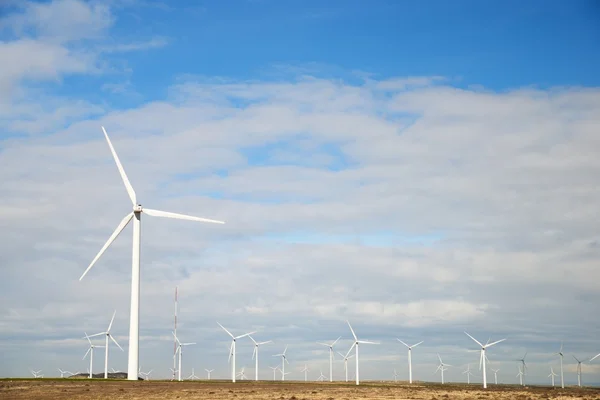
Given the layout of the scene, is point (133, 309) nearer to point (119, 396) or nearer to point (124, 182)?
point (124, 182)

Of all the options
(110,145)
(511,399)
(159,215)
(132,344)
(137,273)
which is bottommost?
(511,399)

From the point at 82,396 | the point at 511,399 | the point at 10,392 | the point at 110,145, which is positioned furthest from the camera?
the point at 110,145

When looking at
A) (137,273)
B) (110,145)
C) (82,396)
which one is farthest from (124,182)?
(82,396)

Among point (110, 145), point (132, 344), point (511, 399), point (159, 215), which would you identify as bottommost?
point (511, 399)

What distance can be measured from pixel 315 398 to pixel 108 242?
2209 inches

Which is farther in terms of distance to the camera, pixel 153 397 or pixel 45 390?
pixel 45 390

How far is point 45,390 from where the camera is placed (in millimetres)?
114188

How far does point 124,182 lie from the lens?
146375 mm

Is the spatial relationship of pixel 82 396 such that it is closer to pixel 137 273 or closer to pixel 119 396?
pixel 119 396

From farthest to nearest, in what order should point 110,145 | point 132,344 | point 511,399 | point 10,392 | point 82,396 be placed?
point 110,145 < point 132,344 < point 511,399 < point 10,392 < point 82,396

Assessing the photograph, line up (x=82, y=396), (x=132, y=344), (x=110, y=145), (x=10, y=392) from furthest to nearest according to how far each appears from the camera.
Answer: (x=110, y=145) → (x=132, y=344) → (x=10, y=392) → (x=82, y=396)

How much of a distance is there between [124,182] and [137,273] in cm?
1980

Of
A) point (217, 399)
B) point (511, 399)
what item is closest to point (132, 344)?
point (217, 399)

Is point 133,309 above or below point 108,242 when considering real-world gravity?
below
